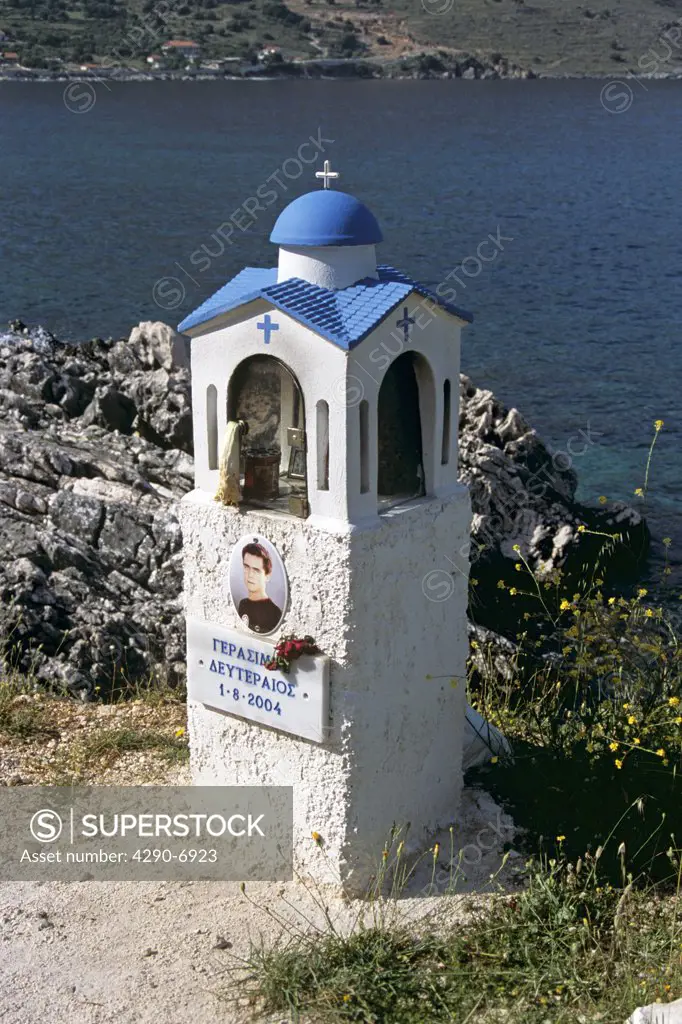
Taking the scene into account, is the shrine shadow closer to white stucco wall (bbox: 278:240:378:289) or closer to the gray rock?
white stucco wall (bbox: 278:240:378:289)

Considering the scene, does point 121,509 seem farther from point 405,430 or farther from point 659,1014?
point 659,1014

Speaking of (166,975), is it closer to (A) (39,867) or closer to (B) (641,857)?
(A) (39,867)

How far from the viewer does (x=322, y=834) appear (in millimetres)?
8453

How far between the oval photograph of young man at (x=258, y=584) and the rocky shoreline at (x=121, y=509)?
10.3ft

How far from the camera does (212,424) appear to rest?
8438mm

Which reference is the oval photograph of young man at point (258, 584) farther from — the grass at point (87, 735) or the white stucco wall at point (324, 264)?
the grass at point (87, 735)

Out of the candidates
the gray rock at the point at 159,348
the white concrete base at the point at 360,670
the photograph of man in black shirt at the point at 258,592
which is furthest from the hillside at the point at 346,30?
the photograph of man in black shirt at the point at 258,592

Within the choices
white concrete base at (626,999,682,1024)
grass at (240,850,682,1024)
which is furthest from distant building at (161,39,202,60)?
white concrete base at (626,999,682,1024)

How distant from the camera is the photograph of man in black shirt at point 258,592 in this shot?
823 centimetres

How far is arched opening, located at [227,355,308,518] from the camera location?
27.5ft

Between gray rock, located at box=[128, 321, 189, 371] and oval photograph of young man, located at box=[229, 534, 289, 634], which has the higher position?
gray rock, located at box=[128, 321, 189, 371]

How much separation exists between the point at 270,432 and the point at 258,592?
1.12 meters

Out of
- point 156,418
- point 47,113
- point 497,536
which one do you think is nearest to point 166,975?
point 497,536

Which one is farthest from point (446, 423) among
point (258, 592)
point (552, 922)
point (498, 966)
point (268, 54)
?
point (268, 54)
